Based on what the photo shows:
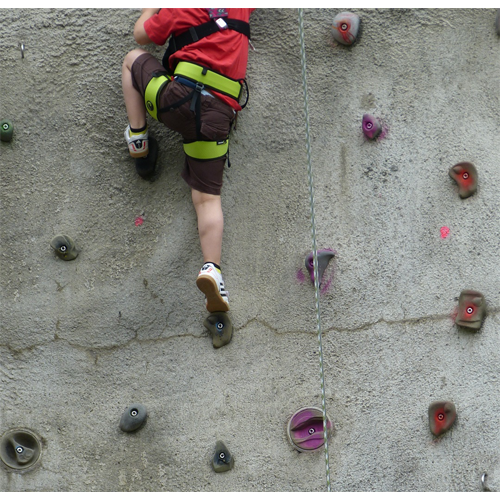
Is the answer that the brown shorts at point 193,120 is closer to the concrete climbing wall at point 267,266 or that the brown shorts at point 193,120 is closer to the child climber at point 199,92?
the child climber at point 199,92

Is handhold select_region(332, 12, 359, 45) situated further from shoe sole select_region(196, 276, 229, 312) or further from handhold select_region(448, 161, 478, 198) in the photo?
shoe sole select_region(196, 276, 229, 312)

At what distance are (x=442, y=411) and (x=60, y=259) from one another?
5.77 feet

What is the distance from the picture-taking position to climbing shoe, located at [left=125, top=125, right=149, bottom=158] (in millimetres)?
3561

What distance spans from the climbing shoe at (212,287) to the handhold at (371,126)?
0.90 meters

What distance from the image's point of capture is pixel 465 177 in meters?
3.61

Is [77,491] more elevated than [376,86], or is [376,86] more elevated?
[376,86]

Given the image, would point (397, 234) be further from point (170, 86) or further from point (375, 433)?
point (170, 86)

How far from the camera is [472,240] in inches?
141

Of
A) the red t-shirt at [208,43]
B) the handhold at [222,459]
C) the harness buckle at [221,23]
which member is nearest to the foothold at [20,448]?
the handhold at [222,459]

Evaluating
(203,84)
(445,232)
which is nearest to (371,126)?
(445,232)

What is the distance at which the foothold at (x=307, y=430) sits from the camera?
3.50m

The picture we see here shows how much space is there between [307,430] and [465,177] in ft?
4.19

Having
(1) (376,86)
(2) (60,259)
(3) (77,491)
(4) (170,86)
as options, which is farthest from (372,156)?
(3) (77,491)

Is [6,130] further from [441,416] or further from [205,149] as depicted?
[441,416]
